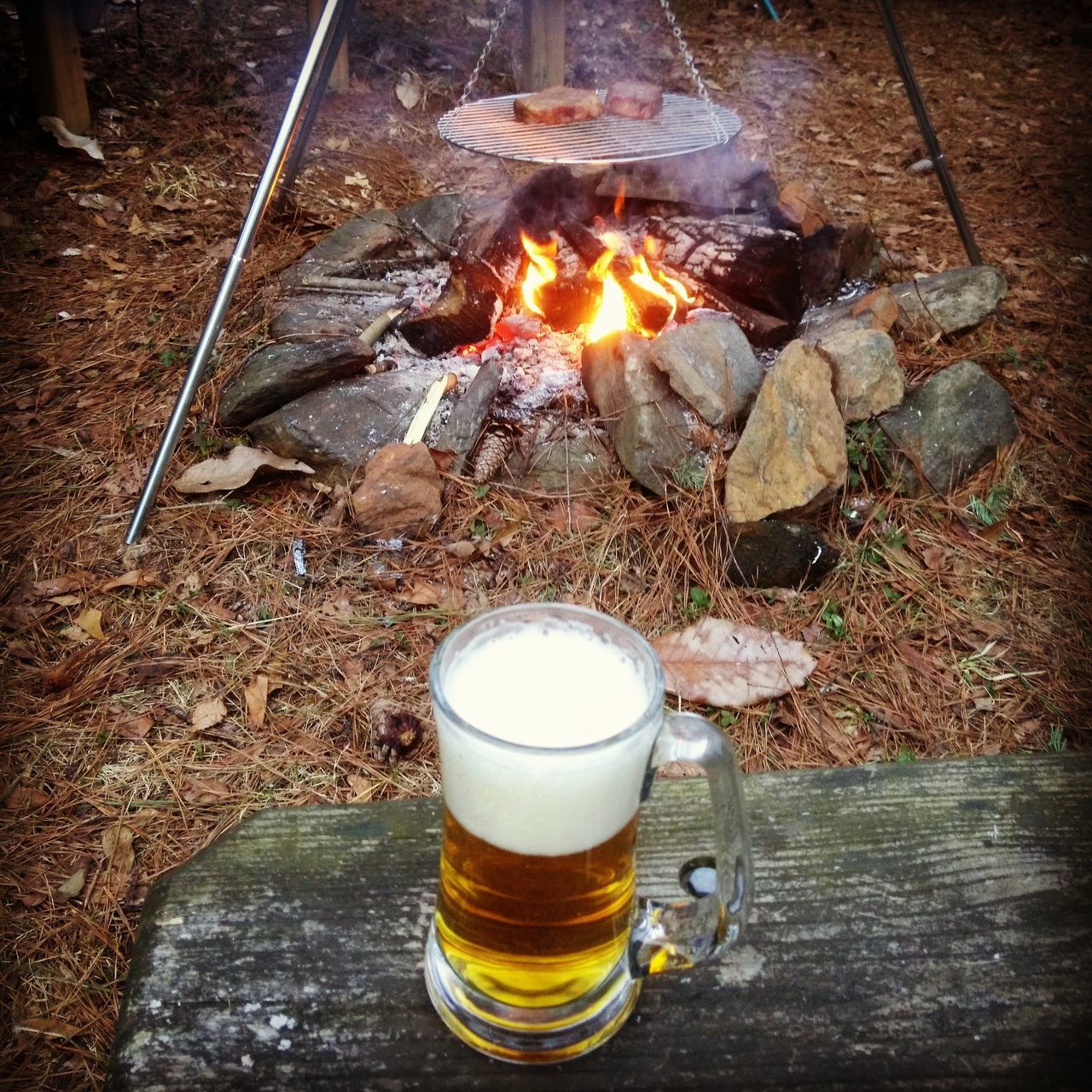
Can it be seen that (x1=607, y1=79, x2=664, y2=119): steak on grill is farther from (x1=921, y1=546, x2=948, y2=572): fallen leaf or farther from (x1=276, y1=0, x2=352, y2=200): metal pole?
(x1=921, y1=546, x2=948, y2=572): fallen leaf

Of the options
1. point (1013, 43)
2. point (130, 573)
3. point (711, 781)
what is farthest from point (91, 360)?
point (1013, 43)

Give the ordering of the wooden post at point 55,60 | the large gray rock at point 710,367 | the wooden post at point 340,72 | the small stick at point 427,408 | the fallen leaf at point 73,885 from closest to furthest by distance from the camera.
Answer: the fallen leaf at point 73,885 < the large gray rock at point 710,367 < the small stick at point 427,408 < the wooden post at point 55,60 < the wooden post at point 340,72

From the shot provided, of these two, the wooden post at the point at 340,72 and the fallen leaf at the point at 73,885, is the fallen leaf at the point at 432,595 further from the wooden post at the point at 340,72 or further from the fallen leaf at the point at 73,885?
the wooden post at the point at 340,72

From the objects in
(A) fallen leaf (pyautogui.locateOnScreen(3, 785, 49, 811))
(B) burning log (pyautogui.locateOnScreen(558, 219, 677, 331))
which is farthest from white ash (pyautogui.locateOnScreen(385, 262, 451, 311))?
(A) fallen leaf (pyautogui.locateOnScreen(3, 785, 49, 811))

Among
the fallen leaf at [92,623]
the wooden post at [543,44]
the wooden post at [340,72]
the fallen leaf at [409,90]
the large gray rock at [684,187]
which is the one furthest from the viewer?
the fallen leaf at [409,90]

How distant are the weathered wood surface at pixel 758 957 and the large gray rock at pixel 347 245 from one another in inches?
106

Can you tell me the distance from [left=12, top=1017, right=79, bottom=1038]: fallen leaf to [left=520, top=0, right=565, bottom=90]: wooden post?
12.2 feet

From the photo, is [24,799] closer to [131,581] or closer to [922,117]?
[131,581]

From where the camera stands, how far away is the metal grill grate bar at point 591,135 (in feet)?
8.48

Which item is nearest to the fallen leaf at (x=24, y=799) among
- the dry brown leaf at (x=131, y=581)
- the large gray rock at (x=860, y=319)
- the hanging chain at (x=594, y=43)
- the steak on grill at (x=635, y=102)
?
the dry brown leaf at (x=131, y=581)

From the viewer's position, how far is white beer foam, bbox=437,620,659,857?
0.71 metres

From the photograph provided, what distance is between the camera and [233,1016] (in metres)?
0.79

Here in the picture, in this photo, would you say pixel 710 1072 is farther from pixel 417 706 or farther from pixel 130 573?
pixel 130 573

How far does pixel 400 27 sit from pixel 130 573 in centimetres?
390
